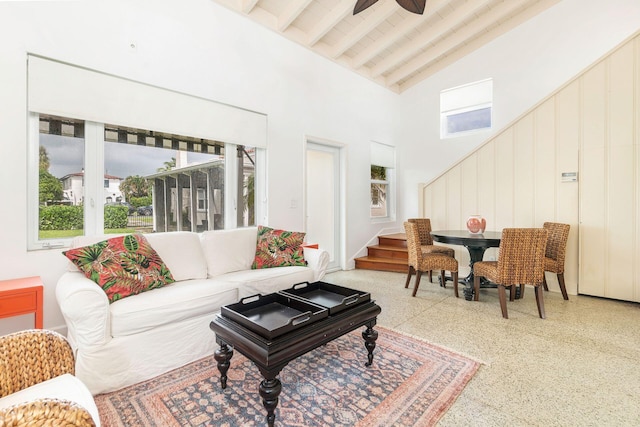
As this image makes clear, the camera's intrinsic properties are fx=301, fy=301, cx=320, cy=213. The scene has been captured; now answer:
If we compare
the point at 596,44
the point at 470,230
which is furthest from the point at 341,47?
the point at 596,44

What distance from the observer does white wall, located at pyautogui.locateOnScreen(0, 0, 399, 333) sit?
2.35 meters

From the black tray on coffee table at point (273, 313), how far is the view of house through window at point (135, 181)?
5.93 feet

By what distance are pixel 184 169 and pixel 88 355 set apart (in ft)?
6.99

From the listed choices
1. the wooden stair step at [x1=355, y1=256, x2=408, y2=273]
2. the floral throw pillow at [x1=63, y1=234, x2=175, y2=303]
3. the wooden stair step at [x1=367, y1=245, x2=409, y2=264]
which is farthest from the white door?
the floral throw pillow at [x1=63, y1=234, x2=175, y2=303]

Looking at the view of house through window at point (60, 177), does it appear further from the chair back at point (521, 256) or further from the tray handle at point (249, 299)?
the chair back at point (521, 256)

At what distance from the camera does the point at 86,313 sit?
1747 millimetres

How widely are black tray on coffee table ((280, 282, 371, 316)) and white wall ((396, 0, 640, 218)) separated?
3615mm

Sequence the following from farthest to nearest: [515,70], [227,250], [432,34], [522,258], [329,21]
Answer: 1. [515,70]
2. [432,34]
3. [329,21]
4. [227,250]
5. [522,258]

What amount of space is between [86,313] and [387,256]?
433 centimetres


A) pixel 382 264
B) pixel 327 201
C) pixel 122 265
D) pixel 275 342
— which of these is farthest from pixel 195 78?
pixel 382 264

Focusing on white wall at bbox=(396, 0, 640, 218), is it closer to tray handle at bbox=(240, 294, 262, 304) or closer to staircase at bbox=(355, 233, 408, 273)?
staircase at bbox=(355, 233, 408, 273)

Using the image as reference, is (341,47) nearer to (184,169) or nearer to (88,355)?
(184,169)

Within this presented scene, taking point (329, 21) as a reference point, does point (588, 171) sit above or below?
below

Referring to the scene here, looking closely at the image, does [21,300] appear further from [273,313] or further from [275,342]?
[275,342]
